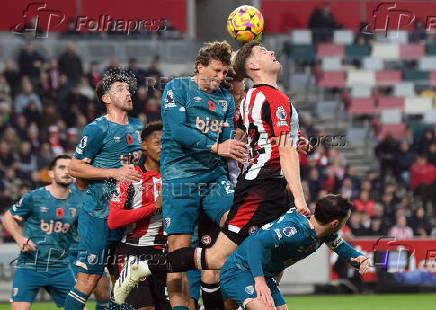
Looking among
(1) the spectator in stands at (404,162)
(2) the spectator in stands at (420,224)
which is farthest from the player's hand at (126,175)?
(1) the spectator in stands at (404,162)

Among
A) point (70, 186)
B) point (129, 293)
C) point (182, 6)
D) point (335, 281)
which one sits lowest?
point (335, 281)

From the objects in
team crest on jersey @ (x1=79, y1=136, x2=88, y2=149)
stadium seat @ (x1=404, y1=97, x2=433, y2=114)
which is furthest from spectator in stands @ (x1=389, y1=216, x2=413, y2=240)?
team crest on jersey @ (x1=79, y1=136, x2=88, y2=149)

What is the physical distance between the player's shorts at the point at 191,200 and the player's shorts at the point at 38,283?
2228 millimetres

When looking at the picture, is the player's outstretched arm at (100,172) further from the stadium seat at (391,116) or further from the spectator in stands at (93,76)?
the stadium seat at (391,116)

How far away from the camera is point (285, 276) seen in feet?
44.3

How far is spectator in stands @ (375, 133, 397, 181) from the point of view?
1778 centimetres

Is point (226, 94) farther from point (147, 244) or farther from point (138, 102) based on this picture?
point (138, 102)

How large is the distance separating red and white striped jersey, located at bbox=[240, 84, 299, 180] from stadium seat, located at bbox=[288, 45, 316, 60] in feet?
44.2

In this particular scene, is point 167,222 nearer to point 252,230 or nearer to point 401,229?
point 252,230

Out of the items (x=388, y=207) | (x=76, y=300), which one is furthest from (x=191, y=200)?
(x=388, y=207)

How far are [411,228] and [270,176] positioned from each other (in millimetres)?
9044

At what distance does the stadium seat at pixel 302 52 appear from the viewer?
65.9 feet

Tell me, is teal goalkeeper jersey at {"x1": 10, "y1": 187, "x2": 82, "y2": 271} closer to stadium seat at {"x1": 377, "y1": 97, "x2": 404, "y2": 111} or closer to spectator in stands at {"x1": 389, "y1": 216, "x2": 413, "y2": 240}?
spectator in stands at {"x1": 389, "y1": 216, "x2": 413, "y2": 240}

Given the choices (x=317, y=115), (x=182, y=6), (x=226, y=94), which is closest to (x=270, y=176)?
(x=226, y=94)
